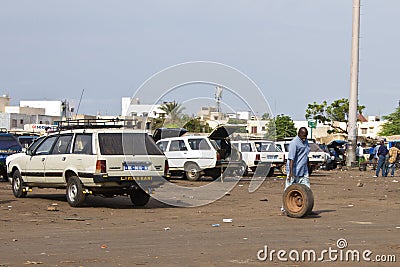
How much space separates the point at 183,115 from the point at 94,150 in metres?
8.25

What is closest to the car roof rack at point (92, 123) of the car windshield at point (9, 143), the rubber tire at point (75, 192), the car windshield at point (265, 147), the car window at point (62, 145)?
the car window at point (62, 145)

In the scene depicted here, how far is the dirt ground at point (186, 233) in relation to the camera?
31.1 ft

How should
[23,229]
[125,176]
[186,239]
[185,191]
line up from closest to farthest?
1. [186,239]
2. [23,229]
3. [125,176]
4. [185,191]

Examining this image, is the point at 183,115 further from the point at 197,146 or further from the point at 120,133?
the point at 120,133

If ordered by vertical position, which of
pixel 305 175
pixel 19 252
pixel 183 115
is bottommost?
pixel 19 252

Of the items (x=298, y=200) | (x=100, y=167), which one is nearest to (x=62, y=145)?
(x=100, y=167)

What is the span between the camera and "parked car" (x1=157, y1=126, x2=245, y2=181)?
2738cm

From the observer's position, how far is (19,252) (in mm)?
9922

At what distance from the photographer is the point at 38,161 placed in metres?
17.5

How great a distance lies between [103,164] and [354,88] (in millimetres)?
34536

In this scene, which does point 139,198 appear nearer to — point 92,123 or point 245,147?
point 92,123

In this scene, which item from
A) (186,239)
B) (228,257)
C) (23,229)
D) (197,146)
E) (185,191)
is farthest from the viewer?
(197,146)

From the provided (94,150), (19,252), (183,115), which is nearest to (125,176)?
(94,150)

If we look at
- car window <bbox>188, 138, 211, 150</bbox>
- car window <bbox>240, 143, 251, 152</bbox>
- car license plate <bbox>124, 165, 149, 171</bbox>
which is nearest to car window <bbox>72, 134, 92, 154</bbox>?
car license plate <bbox>124, 165, 149, 171</bbox>
